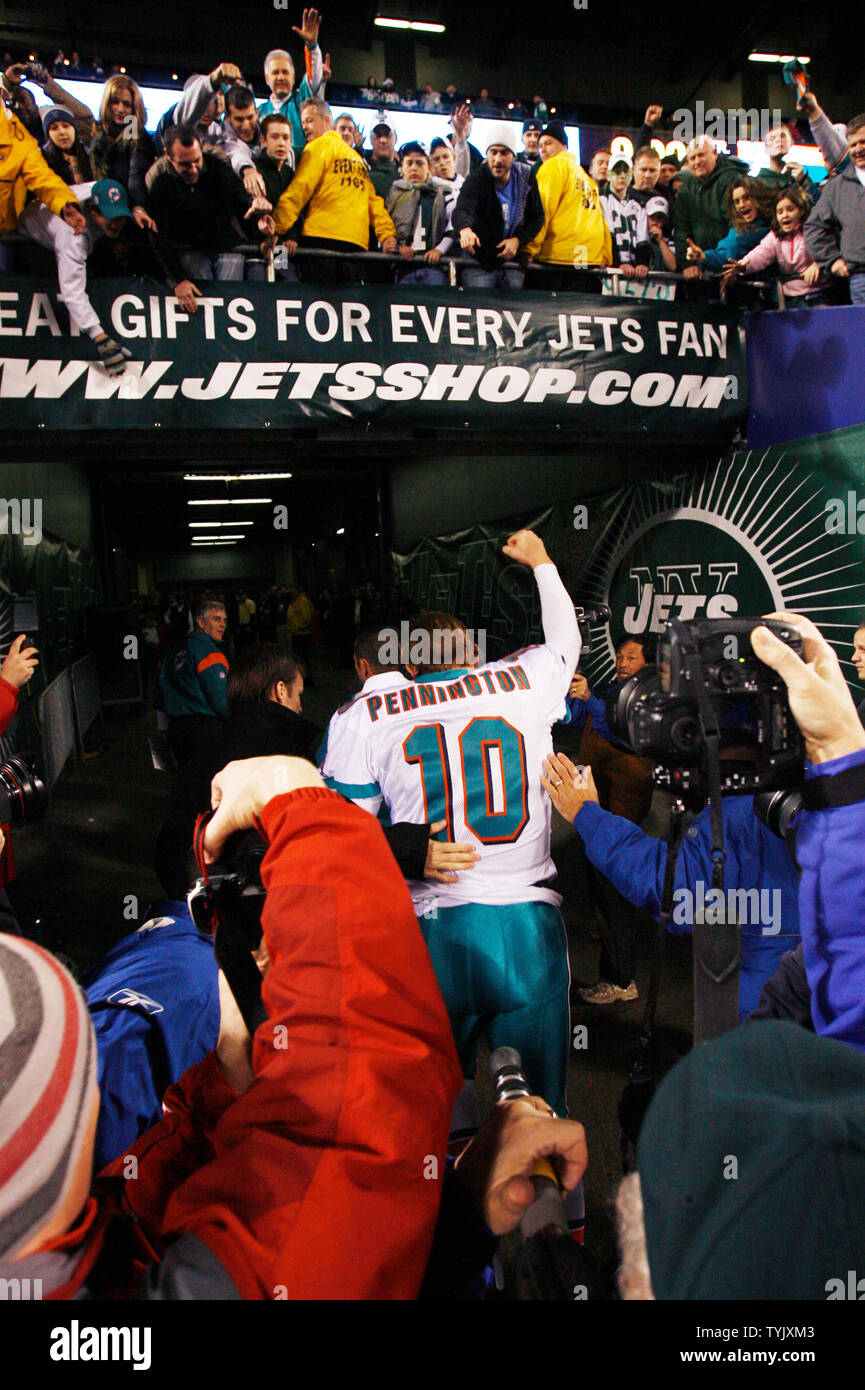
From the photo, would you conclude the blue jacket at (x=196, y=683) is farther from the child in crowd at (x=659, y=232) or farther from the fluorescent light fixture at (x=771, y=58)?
the fluorescent light fixture at (x=771, y=58)

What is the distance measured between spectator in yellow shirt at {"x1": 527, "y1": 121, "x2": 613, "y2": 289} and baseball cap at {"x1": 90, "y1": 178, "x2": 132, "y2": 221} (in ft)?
10.5

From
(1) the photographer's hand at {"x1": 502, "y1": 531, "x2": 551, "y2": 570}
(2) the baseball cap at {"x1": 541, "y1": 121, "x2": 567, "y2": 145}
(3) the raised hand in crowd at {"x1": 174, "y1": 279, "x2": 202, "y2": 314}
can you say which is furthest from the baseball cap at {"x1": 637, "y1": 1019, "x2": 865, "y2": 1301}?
(2) the baseball cap at {"x1": 541, "y1": 121, "x2": 567, "y2": 145}

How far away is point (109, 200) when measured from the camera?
5.05 m

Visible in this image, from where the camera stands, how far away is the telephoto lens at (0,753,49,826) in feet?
10.2

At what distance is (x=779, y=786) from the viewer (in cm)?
163

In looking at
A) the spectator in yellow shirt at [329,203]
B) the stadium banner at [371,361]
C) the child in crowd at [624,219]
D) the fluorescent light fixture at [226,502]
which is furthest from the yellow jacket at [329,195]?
the fluorescent light fixture at [226,502]

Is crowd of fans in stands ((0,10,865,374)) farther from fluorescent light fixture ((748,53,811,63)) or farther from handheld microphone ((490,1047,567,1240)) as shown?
fluorescent light fixture ((748,53,811,63))

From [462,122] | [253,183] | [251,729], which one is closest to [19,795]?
[251,729]

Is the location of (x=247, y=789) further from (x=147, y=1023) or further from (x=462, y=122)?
(x=462, y=122)

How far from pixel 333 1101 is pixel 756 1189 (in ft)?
1.45

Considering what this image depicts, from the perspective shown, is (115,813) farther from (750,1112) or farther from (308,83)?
(750,1112)

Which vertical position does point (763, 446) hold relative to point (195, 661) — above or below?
above
